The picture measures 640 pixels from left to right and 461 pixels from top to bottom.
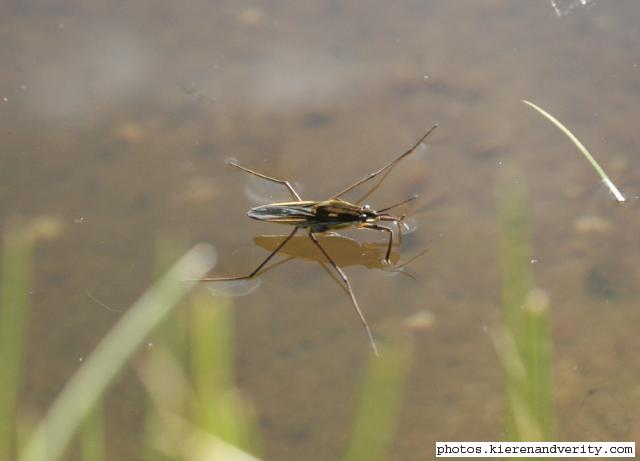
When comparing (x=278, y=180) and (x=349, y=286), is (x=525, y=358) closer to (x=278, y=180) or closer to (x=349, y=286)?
(x=349, y=286)

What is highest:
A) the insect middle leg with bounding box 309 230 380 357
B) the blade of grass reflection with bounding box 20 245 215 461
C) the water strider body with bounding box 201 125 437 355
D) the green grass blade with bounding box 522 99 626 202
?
the blade of grass reflection with bounding box 20 245 215 461

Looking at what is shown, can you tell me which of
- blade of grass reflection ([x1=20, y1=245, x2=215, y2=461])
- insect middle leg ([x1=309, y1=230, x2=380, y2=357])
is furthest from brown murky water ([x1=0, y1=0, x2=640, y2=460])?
blade of grass reflection ([x1=20, y1=245, x2=215, y2=461])

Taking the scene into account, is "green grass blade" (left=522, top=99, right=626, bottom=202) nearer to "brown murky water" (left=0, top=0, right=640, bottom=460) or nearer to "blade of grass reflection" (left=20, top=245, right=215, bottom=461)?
"brown murky water" (left=0, top=0, right=640, bottom=460)

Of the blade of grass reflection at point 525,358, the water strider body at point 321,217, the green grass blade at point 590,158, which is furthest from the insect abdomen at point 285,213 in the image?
the blade of grass reflection at point 525,358

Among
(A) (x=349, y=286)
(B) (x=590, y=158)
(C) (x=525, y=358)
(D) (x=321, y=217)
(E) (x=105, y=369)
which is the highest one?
(C) (x=525, y=358)

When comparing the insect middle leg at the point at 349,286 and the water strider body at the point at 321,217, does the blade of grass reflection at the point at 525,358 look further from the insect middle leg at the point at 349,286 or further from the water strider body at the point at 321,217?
the water strider body at the point at 321,217

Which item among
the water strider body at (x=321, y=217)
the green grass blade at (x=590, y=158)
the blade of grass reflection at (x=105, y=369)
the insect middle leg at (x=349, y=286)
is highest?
the blade of grass reflection at (x=105, y=369)

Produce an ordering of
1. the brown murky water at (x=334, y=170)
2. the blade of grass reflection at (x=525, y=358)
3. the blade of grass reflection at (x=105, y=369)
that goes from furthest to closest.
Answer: the brown murky water at (x=334, y=170), the blade of grass reflection at (x=105, y=369), the blade of grass reflection at (x=525, y=358)

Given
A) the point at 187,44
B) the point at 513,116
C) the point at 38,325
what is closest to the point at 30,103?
the point at 187,44

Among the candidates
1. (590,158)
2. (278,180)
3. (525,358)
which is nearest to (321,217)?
(278,180)
